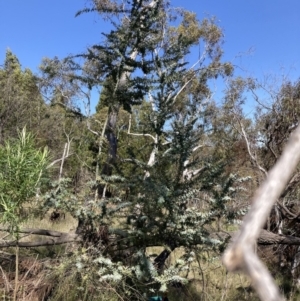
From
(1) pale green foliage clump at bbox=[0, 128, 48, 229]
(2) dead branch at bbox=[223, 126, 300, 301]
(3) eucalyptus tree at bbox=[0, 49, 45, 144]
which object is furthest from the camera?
(3) eucalyptus tree at bbox=[0, 49, 45, 144]

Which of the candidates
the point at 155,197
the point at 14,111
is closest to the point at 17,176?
the point at 155,197

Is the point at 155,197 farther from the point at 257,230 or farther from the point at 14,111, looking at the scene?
the point at 14,111

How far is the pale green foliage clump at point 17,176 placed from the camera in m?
4.17

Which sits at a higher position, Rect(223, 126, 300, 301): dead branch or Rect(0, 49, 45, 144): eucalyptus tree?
Rect(0, 49, 45, 144): eucalyptus tree

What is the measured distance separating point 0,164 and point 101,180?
151 centimetres

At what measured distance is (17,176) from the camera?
419 centimetres

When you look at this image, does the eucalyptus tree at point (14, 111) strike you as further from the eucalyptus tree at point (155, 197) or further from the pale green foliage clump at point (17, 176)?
the pale green foliage clump at point (17, 176)

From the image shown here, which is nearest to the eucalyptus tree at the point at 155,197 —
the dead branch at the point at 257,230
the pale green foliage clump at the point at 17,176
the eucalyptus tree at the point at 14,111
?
the pale green foliage clump at the point at 17,176

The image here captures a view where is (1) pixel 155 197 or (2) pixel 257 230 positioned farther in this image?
(1) pixel 155 197

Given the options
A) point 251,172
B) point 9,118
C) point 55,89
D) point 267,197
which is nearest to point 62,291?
point 267,197

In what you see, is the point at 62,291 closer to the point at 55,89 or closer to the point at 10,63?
the point at 55,89

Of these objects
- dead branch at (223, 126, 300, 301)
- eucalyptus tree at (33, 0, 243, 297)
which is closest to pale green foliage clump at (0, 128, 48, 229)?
eucalyptus tree at (33, 0, 243, 297)

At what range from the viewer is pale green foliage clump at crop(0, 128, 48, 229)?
417 centimetres

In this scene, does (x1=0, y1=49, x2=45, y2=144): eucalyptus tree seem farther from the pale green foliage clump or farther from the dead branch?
the dead branch
